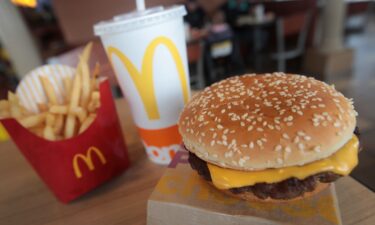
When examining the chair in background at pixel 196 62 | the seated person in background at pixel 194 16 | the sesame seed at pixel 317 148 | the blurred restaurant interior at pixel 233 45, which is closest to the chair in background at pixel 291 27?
the blurred restaurant interior at pixel 233 45

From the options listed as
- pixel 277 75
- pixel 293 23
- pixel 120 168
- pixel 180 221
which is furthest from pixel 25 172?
pixel 293 23

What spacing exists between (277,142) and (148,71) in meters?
0.60

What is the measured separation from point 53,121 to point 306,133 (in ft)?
3.15

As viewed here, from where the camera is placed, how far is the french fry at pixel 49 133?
1.00 metres

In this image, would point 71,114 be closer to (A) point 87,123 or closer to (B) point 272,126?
(A) point 87,123

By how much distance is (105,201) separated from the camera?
3.54 ft

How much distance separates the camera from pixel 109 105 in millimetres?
1143

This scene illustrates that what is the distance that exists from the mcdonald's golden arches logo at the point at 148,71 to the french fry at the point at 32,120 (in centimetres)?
38

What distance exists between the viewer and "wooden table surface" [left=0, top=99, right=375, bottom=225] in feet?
3.04

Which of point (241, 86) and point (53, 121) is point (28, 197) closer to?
point (53, 121)

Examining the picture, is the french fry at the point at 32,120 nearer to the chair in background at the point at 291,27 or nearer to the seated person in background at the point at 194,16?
the chair in background at the point at 291,27

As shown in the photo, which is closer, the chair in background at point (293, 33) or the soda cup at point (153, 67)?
the soda cup at point (153, 67)

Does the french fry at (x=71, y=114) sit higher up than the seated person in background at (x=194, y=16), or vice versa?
the french fry at (x=71, y=114)

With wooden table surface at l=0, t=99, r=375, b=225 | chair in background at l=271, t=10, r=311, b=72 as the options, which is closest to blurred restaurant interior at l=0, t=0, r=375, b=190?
chair in background at l=271, t=10, r=311, b=72
